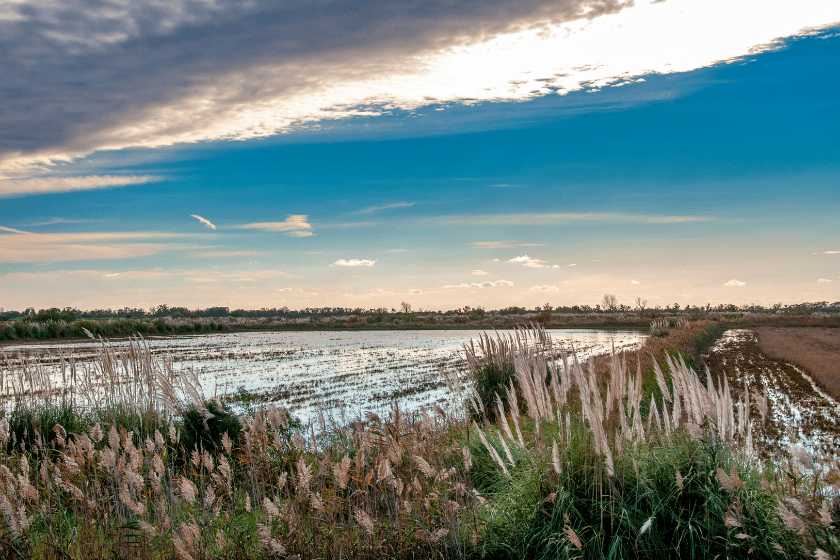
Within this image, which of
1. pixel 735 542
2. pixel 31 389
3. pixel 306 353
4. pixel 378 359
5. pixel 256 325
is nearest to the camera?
pixel 735 542

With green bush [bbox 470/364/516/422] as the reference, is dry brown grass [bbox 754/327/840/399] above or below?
below

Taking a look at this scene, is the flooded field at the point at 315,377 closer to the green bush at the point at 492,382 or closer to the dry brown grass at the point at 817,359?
the green bush at the point at 492,382

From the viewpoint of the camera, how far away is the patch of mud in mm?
10344

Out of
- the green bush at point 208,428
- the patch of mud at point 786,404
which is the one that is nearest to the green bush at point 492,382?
the patch of mud at point 786,404

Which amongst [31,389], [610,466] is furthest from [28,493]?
[31,389]

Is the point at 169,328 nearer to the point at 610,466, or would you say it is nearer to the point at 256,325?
the point at 256,325

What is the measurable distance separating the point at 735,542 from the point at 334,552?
359cm

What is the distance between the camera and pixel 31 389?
9.63 metres

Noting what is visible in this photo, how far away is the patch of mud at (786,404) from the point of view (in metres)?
10.3

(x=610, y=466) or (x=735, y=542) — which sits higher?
(x=610, y=466)

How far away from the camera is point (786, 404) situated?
1562cm

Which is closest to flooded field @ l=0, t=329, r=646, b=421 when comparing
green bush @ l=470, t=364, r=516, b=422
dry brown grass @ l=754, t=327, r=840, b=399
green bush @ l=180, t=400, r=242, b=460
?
green bush @ l=180, t=400, r=242, b=460

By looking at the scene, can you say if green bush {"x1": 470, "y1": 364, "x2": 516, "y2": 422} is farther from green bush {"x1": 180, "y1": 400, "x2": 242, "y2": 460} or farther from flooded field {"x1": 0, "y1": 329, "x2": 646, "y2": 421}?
green bush {"x1": 180, "y1": 400, "x2": 242, "y2": 460}

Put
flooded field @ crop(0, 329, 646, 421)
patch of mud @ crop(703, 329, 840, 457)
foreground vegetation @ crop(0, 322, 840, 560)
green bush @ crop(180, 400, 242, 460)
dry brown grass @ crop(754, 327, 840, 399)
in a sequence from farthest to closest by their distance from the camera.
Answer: dry brown grass @ crop(754, 327, 840, 399) < flooded field @ crop(0, 329, 646, 421) < patch of mud @ crop(703, 329, 840, 457) < green bush @ crop(180, 400, 242, 460) < foreground vegetation @ crop(0, 322, 840, 560)
